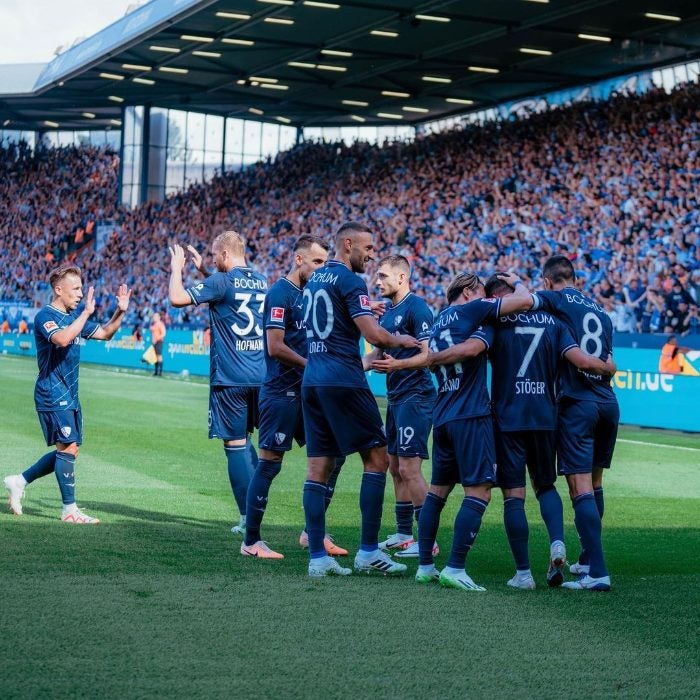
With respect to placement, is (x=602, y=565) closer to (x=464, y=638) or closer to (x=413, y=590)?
(x=413, y=590)

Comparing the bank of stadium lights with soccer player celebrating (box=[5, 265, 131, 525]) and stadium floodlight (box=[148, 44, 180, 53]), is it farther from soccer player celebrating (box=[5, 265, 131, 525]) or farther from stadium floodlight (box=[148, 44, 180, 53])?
soccer player celebrating (box=[5, 265, 131, 525])

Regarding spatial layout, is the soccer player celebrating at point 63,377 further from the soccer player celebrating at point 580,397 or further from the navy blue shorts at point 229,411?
the soccer player celebrating at point 580,397

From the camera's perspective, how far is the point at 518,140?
38.4 metres

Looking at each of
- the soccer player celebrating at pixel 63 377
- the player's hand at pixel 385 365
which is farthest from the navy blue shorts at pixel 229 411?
the player's hand at pixel 385 365

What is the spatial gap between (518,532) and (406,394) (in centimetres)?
180

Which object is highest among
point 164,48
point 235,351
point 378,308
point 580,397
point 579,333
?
point 164,48

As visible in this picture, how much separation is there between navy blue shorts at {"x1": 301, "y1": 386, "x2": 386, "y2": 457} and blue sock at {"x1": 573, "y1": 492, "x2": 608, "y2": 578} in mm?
1366

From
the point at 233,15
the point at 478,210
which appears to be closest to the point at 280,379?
the point at 233,15

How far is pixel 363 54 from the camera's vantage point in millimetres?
38531

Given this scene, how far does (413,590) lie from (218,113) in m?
49.8

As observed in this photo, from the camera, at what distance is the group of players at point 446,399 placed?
24.8ft

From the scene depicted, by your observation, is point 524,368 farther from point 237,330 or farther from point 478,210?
point 478,210

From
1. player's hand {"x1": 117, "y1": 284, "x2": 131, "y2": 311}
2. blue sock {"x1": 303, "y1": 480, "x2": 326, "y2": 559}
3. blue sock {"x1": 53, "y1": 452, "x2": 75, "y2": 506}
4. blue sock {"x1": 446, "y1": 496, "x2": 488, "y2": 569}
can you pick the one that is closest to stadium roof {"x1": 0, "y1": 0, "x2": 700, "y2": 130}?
player's hand {"x1": 117, "y1": 284, "x2": 131, "y2": 311}

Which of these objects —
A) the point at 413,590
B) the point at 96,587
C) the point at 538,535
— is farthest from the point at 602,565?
the point at 96,587
